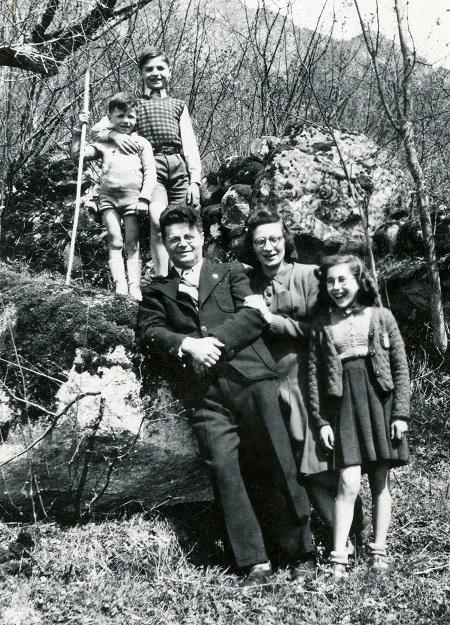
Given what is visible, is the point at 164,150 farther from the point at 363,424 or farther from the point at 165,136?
the point at 363,424

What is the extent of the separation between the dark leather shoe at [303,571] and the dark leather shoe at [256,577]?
0.50 ft

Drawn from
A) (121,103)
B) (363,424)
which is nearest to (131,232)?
(121,103)

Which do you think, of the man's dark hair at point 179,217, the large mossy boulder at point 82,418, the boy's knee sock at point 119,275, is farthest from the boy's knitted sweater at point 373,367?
the boy's knee sock at point 119,275

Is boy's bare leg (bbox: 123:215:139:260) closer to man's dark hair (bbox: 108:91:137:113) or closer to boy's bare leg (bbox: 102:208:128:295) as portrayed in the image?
boy's bare leg (bbox: 102:208:128:295)

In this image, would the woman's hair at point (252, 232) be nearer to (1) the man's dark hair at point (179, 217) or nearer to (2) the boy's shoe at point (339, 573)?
(1) the man's dark hair at point (179, 217)

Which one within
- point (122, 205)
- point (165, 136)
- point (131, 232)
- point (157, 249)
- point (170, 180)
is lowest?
point (157, 249)

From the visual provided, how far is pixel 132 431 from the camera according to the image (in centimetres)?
386

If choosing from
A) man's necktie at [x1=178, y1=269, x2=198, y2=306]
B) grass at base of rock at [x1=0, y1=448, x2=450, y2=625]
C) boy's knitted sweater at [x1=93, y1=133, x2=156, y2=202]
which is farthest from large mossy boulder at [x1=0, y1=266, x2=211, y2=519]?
boy's knitted sweater at [x1=93, y1=133, x2=156, y2=202]

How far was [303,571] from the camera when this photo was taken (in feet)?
11.8

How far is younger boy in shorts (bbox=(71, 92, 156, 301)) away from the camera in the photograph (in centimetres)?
508

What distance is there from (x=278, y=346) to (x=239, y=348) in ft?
1.08

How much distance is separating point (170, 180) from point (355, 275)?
2.33 metres

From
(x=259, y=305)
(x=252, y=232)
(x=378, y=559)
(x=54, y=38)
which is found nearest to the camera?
(x=378, y=559)

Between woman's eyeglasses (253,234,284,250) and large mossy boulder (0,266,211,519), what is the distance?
896mm
